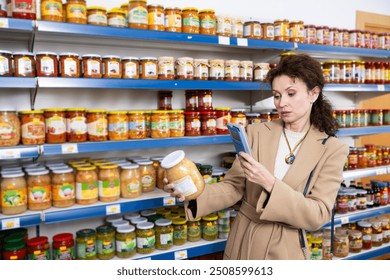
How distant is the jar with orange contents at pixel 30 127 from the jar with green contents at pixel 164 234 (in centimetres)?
89

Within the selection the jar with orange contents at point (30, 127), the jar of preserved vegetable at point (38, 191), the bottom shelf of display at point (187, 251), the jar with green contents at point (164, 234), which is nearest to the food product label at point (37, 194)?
the jar of preserved vegetable at point (38, 191)

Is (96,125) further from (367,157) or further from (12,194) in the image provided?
(367,157)

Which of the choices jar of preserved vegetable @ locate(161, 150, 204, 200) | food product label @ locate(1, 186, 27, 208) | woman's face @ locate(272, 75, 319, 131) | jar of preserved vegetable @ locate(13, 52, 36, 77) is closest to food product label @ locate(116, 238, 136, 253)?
food product label @ locate(1, 186, 27, 208)

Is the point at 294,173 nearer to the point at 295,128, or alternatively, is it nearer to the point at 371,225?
the point at 295,128

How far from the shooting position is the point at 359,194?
10.5 feet

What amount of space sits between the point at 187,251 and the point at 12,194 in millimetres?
1101

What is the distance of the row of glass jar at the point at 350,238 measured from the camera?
283cm

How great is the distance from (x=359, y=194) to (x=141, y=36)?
2.28m

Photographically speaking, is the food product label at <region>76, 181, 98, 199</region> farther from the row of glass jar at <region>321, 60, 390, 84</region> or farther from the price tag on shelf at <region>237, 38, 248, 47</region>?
the row of glass jar at <region>321, 60, 390, 84</region>

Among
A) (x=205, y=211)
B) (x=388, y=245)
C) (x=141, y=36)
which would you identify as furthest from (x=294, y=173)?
(x=388, y=245)

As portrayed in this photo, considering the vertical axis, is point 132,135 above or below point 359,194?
above

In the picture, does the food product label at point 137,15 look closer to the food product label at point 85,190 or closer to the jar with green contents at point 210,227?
the food product label at point 85,190

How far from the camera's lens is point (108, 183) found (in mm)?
2160

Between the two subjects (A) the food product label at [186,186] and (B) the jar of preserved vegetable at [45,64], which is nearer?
(A) the food product label at [186,186]
